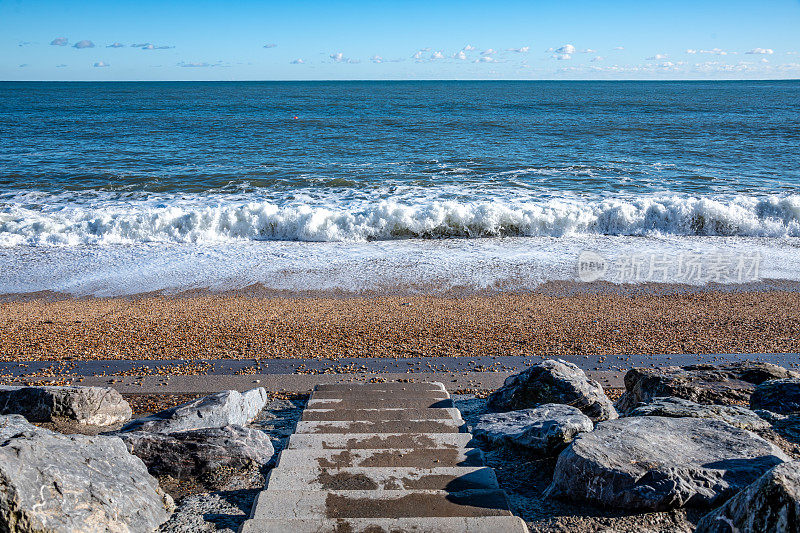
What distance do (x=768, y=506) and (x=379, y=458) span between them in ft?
7.01

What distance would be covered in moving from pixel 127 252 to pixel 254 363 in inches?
302

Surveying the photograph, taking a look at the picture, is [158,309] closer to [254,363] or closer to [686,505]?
[254,363]

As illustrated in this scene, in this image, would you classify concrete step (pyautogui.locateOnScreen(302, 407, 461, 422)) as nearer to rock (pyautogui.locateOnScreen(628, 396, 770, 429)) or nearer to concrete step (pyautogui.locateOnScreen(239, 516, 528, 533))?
rock (pyautogui.locateOnScreen(628, 396, 770, 429))

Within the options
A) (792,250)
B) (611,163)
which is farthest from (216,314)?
(611,163)

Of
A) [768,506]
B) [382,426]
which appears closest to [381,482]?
[382,426]

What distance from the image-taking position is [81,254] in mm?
13438

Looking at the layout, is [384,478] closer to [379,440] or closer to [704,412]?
[379,440]

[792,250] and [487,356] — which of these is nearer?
[487,356]

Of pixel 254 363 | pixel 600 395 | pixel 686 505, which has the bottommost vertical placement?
pixel 254 363

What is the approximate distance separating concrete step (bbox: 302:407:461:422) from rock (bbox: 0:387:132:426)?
1976 millimetres

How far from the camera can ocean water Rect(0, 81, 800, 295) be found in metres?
12.1

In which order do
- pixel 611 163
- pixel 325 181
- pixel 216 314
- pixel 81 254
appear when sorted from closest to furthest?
pixel 216 314 → pixel 81 254 → pixel 325 181 → pixel 611 163

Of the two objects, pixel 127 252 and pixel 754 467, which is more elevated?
pixel 754 467

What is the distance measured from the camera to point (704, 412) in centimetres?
418
